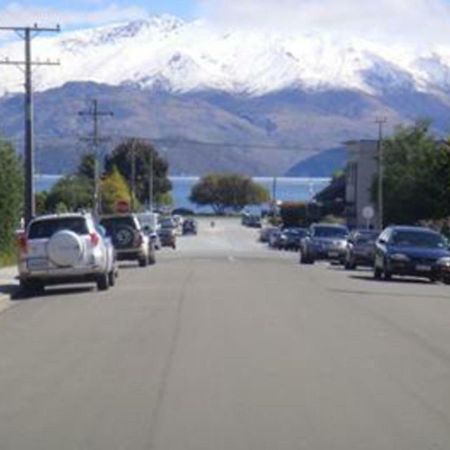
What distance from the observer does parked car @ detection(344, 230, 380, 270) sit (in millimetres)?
50562

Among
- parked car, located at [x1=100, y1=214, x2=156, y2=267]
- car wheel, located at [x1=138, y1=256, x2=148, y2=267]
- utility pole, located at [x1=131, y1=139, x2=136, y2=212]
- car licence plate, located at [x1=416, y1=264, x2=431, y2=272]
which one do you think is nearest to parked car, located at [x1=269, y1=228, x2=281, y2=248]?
utility pole, located at [x1=131, y1=139, x2=136, y2=212]

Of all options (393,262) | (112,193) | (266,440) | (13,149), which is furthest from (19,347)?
(112,193)

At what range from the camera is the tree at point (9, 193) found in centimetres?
4844

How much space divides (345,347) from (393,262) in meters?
20.3

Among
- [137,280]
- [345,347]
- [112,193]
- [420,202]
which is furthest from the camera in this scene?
[112,193]

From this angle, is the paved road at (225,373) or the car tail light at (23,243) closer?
the paved road at (225,373)

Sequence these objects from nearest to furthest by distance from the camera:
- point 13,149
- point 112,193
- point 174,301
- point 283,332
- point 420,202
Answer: point 283,332 < point 174,301 < point 13,149 < point 420,202 < point 112,193

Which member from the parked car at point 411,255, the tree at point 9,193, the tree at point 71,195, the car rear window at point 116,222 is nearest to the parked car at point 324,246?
the car rear window at point 116,222

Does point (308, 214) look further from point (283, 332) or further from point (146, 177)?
point (283, 332)

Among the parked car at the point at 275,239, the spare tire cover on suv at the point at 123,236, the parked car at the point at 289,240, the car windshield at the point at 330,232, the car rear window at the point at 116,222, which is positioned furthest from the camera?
the parked car at the point at 275,239

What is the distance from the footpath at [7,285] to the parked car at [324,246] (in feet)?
46.9

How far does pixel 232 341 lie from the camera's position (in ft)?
66.1

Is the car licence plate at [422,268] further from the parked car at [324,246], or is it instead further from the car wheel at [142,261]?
the parked car at [324,246]

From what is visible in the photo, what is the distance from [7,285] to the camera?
3534cm
